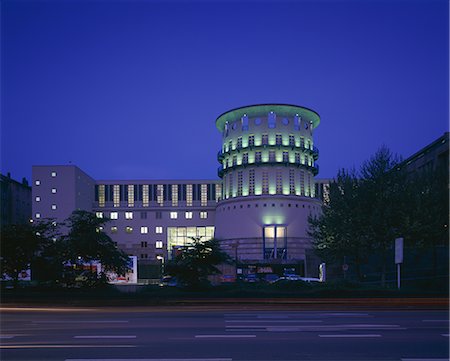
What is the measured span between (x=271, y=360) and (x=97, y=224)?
23299mm

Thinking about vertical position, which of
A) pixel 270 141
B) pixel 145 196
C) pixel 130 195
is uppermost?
pixel 270 141

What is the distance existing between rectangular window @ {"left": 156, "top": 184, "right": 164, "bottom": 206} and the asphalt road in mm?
Result: 76238

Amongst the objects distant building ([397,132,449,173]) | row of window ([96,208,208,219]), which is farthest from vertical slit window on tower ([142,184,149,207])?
distant building ([397,132,449,173])

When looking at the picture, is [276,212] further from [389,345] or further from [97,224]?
[389,345]

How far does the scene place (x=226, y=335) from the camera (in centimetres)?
1588

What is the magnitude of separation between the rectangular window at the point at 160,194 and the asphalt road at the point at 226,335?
76.2 meters

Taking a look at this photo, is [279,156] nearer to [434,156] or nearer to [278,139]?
[278,139]

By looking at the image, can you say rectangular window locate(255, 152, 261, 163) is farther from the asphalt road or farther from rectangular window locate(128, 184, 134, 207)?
the asphalt road

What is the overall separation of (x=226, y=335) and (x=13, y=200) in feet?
318

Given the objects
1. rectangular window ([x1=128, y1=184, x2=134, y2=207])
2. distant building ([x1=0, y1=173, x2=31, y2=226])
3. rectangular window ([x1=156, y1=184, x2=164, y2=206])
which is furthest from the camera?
rectangular window ([x1=128, y1=184, x2=134, y2=207])

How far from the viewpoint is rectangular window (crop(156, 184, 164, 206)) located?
100125mm

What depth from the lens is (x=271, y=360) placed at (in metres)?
12.0

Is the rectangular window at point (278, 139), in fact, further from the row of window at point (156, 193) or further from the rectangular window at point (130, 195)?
the rectangular window at point (130, 195)

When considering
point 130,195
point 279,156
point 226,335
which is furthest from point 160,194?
point 226,335
